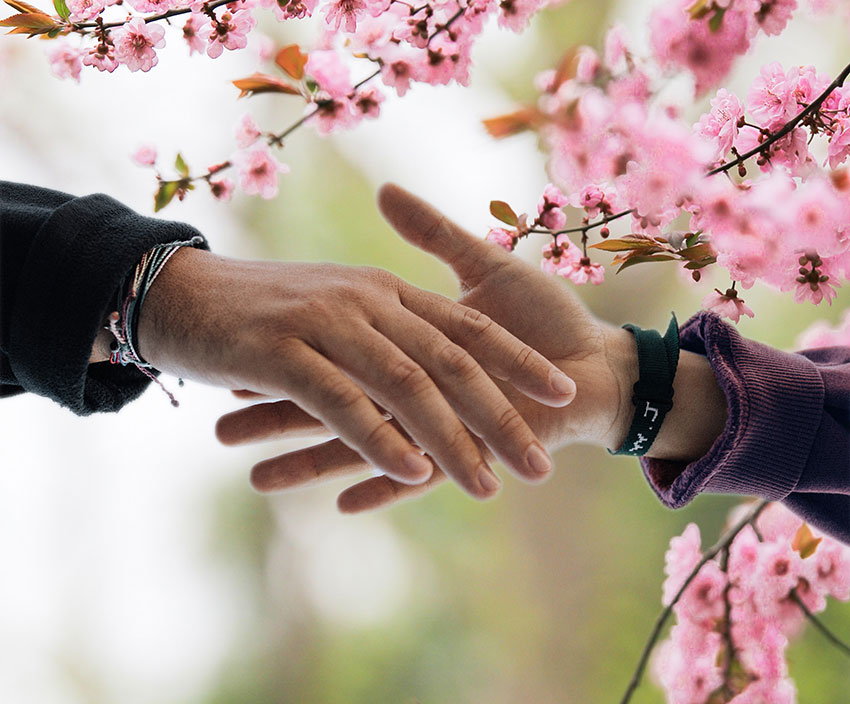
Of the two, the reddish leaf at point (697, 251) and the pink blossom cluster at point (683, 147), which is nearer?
the pink blossom cluster at point (683, 147)

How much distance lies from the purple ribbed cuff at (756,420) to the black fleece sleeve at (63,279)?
18.9 inches

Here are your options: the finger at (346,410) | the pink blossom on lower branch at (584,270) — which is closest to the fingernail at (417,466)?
the finger at (346,410)

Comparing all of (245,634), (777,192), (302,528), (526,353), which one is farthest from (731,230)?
(245,634)

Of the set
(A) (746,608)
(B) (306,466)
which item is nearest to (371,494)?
(B) (306,466)

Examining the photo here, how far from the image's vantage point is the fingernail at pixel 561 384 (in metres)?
0.54

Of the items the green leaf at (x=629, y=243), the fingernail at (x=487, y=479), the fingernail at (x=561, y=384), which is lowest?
the fingernail at (x=487, y=479)

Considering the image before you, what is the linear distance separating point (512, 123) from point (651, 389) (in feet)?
1.34

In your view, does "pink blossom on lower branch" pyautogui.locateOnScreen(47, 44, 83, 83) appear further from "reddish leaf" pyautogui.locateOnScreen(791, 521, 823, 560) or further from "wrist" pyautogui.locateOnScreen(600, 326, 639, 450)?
"reddish leaf" pyautogui.locateOnScreen(791, 521, 823, 560)

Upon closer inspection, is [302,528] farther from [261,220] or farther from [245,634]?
[261,220]

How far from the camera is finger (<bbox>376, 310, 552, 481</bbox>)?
1.71 feet

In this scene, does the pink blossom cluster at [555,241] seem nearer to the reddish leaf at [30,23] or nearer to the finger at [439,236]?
the finger at [439,236]

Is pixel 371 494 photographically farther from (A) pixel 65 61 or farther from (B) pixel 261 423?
(A) pixel 65 61

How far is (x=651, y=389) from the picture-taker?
2.17 feet

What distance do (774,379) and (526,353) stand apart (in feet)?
0.79
